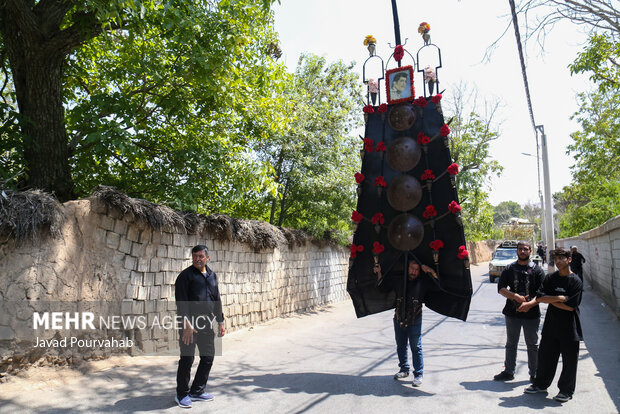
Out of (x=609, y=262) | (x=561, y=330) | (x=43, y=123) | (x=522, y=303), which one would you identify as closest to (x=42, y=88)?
(x=43, y=123)

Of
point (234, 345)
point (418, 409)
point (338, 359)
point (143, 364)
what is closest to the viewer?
point (418, 409)

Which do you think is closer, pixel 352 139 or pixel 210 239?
pixel 210 239

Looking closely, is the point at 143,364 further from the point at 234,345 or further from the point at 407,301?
the point at 407,301

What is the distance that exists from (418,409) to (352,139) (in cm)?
1381

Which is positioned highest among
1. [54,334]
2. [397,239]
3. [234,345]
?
[397,239]

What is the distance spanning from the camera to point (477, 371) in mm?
6598

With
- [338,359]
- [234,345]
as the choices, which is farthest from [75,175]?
[338,359]

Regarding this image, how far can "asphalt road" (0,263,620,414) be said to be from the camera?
16.9 ft

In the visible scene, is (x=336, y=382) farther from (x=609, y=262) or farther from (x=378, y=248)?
(x=609, y=262)

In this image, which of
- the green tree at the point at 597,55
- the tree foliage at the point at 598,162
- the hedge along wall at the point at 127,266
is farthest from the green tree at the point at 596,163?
the hedge along wall at the point at 127,266

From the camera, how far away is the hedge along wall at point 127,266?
589cm

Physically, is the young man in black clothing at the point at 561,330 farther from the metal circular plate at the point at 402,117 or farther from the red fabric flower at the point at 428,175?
the metal circular plate at the point at 402,117

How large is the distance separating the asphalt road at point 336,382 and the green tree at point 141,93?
12.3 ft

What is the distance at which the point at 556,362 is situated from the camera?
548 centimetres
